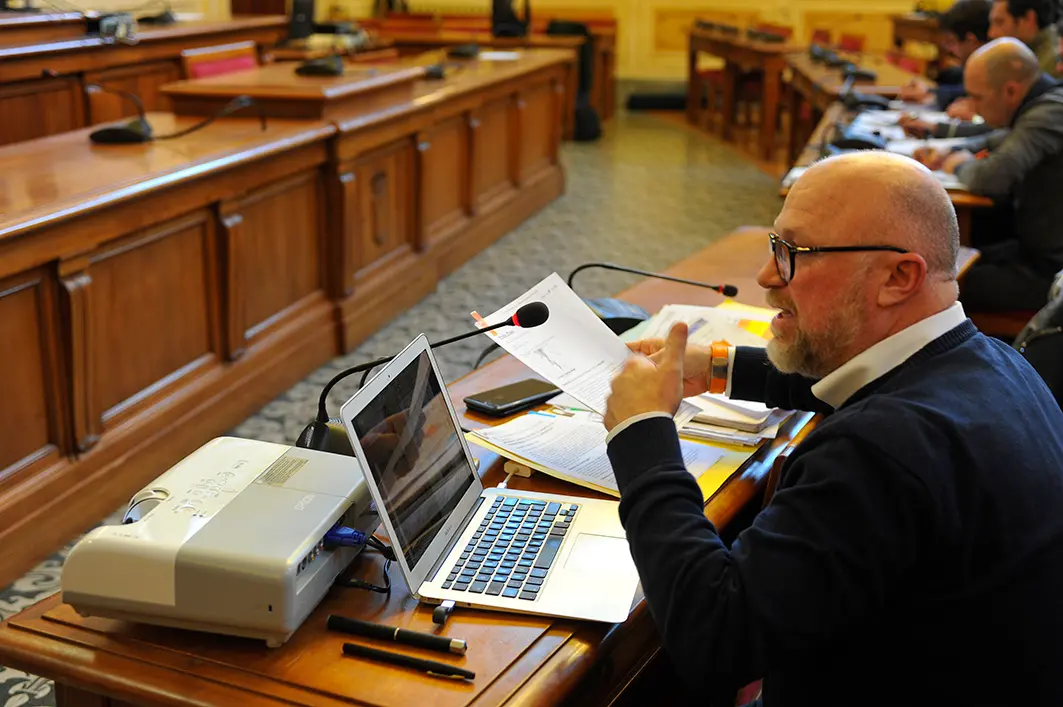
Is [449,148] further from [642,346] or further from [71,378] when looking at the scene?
[642,346]

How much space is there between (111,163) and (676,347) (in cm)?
229

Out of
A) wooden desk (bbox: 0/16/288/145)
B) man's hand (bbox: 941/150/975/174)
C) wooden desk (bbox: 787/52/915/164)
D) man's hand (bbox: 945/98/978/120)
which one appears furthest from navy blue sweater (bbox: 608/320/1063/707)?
wooden desk (bbox: 787/52/915/164)

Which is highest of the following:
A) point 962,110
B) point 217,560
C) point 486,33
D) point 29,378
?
point 486,33

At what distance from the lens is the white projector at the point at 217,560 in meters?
1.14

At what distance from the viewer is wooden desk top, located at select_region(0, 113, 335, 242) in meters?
2.59

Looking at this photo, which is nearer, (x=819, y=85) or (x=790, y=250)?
(x=790, y=250)

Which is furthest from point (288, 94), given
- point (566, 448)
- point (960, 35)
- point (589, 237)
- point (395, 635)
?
point (960, 35)

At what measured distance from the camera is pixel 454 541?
138cm

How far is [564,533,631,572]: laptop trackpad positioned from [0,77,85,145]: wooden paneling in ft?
14.0

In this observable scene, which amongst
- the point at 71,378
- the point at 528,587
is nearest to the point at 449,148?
the point at 71,378

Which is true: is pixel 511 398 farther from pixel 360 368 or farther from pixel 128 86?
pixel 128 86

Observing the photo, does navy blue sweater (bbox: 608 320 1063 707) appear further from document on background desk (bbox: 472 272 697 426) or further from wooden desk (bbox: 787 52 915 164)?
wooden desk (bbox: 787 52 915 164)

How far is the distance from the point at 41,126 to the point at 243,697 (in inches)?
178

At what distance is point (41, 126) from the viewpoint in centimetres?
497
